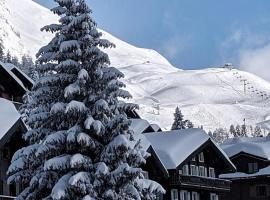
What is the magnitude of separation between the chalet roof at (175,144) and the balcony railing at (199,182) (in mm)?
1304

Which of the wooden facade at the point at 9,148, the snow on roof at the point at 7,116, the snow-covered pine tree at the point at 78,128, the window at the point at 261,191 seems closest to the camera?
the snow-covered pine tree at the point at 78,128

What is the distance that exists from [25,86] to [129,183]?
24730 millimetres

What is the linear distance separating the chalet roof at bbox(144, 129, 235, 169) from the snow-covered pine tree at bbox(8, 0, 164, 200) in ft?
78.6

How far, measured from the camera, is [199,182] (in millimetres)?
58531

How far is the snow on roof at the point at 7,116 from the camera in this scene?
38469 mm

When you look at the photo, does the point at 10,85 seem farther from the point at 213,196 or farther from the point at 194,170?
the point at 213,196

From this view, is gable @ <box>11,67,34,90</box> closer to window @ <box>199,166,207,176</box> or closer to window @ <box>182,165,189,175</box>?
window @ <box>182,165,189,175</box>

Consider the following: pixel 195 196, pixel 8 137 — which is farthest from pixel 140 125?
pixel 8 137

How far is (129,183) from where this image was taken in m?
28.6

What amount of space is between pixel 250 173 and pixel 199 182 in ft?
56.4

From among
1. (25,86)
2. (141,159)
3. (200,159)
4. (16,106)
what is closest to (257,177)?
(200,159)

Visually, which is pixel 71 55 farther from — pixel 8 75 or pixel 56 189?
pixel 8 75

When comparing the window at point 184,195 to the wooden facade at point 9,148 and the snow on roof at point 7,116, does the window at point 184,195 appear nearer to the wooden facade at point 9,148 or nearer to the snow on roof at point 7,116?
the wooden facade at point 9,148

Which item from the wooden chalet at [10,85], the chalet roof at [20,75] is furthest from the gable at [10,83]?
the chalet roof at [20,75]
